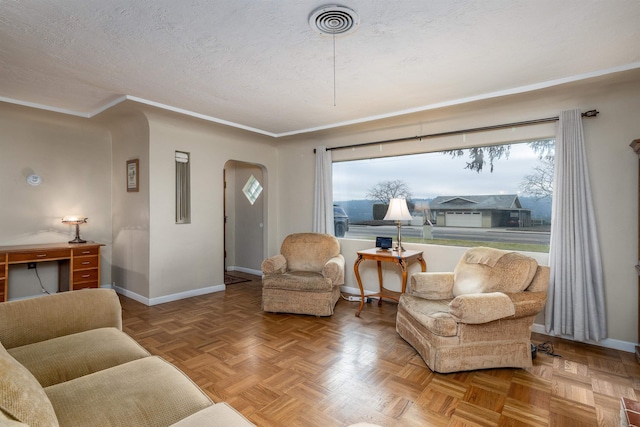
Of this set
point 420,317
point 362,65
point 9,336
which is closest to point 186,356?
point 9,336

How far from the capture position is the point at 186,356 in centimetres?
273

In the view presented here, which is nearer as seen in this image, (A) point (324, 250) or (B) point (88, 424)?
(B) point (88, 424)

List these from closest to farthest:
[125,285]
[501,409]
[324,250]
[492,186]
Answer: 1. [501,409]
2. [492,186]
3. [324,250]
4. [125,285]

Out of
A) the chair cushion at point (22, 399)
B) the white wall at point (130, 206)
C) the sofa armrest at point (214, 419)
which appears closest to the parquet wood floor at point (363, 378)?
the sofa armrest at point (214, 419)

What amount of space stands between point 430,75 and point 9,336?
347 centimetres

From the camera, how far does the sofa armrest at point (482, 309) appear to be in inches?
93.3

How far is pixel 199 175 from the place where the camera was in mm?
4676

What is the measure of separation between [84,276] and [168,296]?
1.05 m

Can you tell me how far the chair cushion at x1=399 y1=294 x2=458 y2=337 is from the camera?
2.42 m

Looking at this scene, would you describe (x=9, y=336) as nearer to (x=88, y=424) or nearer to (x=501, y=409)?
(x=88, y=424)

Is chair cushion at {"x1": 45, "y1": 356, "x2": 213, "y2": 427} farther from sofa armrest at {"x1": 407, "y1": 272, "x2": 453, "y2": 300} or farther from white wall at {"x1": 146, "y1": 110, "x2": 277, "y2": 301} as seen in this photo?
white wall at {"x1": 146, "y1": 110, "x2": 277, "y2": 301}

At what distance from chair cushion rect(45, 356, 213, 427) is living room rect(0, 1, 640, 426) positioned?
299 cm

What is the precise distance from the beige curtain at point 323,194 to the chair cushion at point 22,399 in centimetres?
404

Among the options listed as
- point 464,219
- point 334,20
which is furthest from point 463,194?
point 334,20
